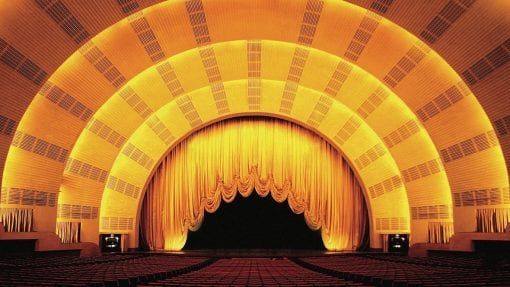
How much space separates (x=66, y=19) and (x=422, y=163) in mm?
12457

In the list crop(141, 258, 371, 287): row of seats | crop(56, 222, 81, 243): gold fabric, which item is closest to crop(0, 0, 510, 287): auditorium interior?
crop(56, 222, 81, 243): gold fabric

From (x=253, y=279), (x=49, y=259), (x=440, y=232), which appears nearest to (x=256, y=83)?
(x=440, y=232)

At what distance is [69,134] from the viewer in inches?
581

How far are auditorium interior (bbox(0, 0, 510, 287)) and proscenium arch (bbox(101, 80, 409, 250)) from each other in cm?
8

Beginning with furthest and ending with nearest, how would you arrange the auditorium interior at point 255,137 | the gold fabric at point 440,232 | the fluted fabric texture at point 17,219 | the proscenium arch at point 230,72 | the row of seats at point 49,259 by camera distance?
the gold fabric at point 440,232, the proscenium arch at point 230,72, the fluted fabric texture at point 17,219, the row of seats at point 49,259, the auditorium interior at point 255,137

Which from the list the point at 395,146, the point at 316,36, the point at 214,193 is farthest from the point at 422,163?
the point at 214,193

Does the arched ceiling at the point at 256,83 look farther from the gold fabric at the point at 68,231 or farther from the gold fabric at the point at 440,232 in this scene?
the gold fabric at the point at 68,231

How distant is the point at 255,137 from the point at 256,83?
127 inches

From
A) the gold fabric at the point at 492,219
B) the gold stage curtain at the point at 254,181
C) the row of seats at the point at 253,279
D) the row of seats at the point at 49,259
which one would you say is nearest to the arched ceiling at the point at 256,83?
the gold fabric at the point at 492,219

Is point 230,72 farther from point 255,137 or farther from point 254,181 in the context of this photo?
point 254,181

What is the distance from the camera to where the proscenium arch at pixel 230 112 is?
733 inches

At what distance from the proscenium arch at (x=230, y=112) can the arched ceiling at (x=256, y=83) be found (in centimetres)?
12

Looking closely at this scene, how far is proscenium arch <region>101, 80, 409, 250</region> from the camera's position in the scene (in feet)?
61.1

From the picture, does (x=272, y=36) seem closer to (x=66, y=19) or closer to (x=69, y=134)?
(x=66, y=19)
